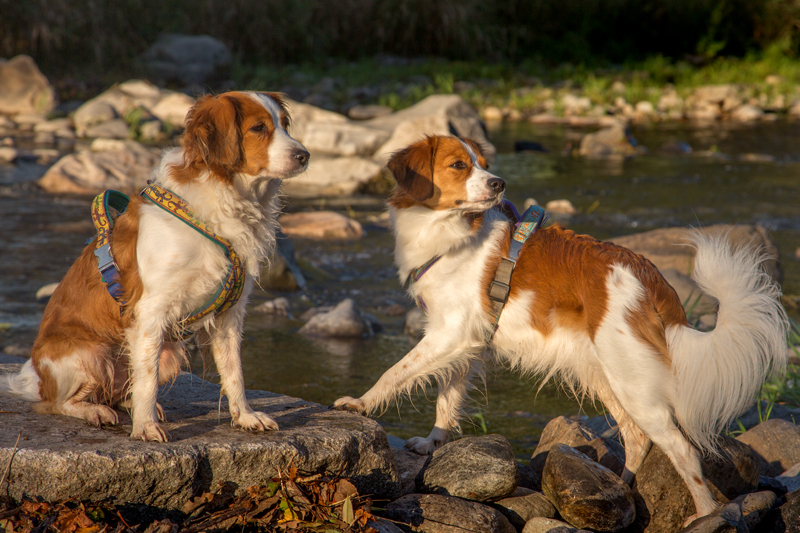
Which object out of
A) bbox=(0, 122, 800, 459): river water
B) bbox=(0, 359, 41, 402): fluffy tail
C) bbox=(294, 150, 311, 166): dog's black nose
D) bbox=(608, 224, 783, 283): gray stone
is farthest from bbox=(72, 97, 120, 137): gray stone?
bbox=(294, 150, 311, 166): dog's black nose

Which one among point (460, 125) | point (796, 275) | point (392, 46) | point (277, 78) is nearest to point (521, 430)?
point (796, 275)

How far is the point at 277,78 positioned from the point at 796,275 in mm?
16691

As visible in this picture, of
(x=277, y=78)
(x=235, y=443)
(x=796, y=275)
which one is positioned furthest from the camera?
(x=277, y=78)

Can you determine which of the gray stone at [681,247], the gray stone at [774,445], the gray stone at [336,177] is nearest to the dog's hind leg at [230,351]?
the gray stone at [774,445]

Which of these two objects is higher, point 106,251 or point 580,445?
point 106,251

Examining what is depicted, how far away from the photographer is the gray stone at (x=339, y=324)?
618 centimetres

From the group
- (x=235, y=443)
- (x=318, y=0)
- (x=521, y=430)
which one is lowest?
(x=521, y=430)

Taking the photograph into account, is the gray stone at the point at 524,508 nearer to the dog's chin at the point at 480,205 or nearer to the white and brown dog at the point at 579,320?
the white and brown dog at the point at 579,320

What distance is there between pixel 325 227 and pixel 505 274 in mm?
5761

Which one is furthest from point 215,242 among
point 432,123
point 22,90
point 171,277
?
point 22,90

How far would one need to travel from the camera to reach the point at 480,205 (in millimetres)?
3742

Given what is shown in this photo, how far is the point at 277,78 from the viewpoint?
21328 millimetres

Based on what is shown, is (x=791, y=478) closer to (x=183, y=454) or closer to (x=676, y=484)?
(x=676, y=484)

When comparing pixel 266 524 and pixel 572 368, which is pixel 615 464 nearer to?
pixel 572 368
